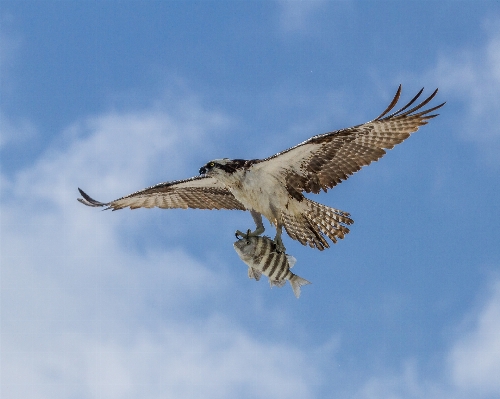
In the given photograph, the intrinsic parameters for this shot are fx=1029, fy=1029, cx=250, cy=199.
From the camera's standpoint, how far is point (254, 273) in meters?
16.6

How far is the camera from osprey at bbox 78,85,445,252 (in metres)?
17.3

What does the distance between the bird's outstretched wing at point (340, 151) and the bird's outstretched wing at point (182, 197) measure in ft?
5.82

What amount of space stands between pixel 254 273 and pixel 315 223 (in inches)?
78.8

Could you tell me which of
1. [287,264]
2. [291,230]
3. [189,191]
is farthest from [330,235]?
[189,191]

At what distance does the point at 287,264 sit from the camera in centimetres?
1631

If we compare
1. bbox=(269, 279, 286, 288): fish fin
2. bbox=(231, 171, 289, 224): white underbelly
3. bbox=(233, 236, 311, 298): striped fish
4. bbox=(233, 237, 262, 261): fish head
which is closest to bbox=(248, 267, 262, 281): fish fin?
bbox=(233, 236, 311, 298): striped fish

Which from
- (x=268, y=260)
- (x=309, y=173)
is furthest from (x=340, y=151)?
(x=268, y=260)

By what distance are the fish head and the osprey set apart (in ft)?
2.55

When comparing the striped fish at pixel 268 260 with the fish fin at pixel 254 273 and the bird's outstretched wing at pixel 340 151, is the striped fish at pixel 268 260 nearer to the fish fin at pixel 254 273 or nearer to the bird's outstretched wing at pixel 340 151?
the fish fin at pixel 254 273

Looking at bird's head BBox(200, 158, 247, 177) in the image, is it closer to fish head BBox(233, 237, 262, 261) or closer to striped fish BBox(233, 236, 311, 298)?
striped fish BBox(233, 236, 311, 298)

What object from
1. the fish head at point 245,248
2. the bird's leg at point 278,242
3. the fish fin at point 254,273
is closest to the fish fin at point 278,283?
the fish fin at point 254,273

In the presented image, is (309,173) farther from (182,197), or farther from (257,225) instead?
(182,197)

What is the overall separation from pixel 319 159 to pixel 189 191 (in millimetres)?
2961

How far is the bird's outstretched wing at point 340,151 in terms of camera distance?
675 inches
